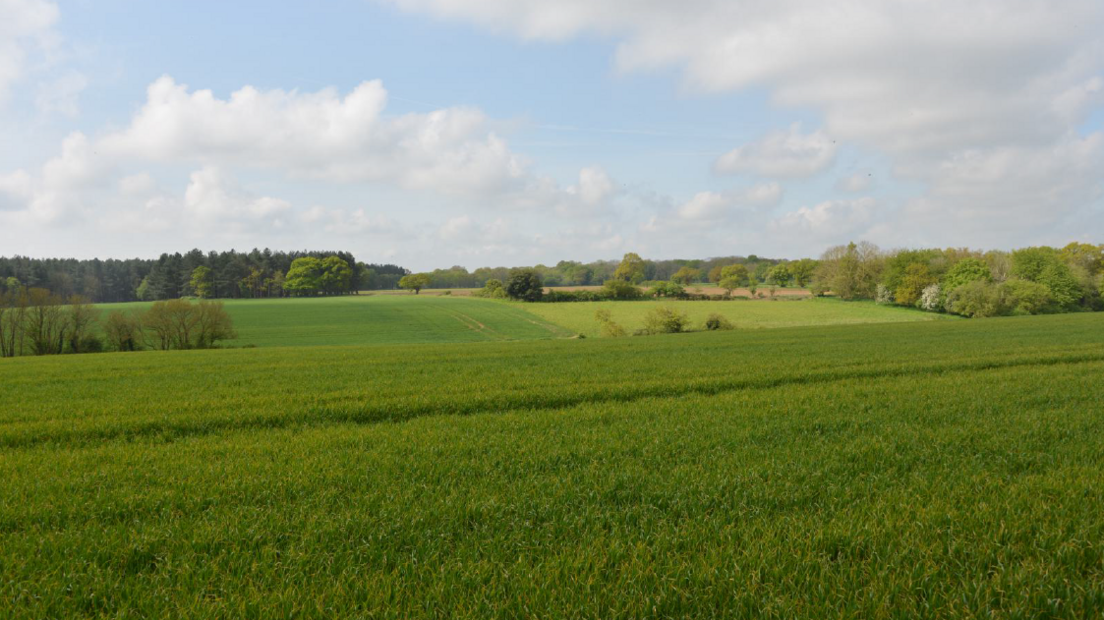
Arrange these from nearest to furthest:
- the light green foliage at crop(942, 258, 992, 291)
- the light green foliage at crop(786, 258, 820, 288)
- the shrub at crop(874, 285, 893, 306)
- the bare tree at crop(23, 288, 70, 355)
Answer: the bare tree at crop(23, 288, 70, 355), the light green foliage at crop(942, 258, 992, 291), the shrub at crop(874, 285, 893, 306), the light green foliage at crop(786, 258, 820, 288)

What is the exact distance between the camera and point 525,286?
358 feet

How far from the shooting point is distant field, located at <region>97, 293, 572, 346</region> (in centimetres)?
6253

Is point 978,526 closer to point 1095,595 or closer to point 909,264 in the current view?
point 1095,595

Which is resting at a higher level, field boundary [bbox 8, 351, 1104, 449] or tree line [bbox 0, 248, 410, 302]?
tree line [bbox 0, 248, 410, 302]

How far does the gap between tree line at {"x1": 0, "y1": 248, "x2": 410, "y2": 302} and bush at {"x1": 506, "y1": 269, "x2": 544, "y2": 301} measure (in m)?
57.2

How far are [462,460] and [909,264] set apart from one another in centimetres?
10704

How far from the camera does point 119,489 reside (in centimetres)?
577

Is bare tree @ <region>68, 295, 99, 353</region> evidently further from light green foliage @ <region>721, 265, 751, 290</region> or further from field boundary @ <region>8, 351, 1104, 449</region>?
light green foliage @ <region>721, 265, 751, 290</region>

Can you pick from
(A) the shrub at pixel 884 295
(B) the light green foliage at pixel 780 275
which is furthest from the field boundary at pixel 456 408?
(B) the light green foliage at pixel 780 275

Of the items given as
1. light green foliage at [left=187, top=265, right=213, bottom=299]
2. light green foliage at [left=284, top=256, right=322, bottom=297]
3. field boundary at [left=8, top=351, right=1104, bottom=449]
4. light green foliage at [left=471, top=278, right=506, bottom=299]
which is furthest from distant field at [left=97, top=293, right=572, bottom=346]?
field boundary at [left=8, top=351, right=1104, bottom=449]

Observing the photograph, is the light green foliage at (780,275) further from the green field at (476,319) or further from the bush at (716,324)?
Result: the bush at (716,324)

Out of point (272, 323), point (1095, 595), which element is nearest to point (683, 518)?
point (1095, 595)

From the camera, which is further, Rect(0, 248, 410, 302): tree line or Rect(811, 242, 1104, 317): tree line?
Rect(0, 248, 410, 302): tree line

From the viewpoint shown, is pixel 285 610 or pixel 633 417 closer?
pixel 285 610
